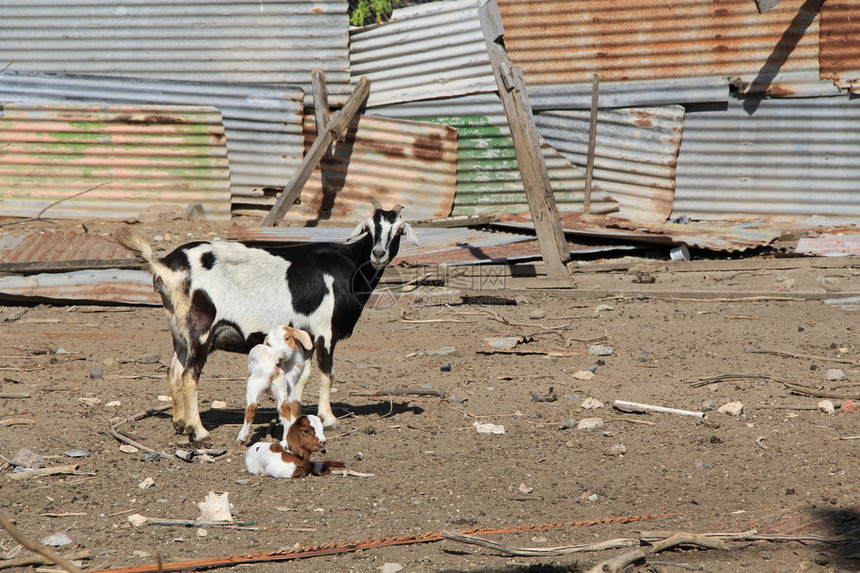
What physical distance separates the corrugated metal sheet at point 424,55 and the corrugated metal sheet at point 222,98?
127cm

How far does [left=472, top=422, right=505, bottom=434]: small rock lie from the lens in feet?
20.7

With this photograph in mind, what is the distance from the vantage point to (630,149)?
1335 centimetres

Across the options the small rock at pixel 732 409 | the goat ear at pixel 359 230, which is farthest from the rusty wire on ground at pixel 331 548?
the goat ear at pixel 359 230

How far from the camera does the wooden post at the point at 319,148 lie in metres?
12.6

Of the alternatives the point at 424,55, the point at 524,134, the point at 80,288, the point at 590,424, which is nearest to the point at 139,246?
the point at 590,424

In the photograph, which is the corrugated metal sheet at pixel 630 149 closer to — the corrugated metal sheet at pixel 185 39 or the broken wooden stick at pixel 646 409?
the corrugated metal sheet at pixel 185 39

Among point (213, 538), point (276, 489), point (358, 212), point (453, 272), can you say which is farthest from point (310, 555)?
point (358, 212)

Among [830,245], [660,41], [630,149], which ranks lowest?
[830,245]

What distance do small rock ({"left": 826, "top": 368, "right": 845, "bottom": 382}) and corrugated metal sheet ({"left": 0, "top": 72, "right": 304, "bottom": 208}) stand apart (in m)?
8.88

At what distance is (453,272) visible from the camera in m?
11.0

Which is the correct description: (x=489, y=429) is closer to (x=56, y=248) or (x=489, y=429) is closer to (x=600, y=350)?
(x=600, y=350)

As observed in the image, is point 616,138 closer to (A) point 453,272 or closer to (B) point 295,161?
(A) point 453,272

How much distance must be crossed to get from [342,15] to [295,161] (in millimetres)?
2373

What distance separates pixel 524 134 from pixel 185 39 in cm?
658
